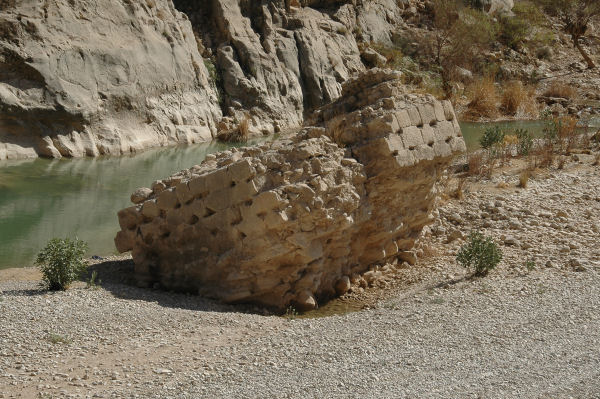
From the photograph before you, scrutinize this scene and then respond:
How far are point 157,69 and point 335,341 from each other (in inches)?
726

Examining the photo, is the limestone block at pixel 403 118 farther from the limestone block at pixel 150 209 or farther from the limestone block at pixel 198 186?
the limestone block at pixel 150 209

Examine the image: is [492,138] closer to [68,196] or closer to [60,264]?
[68,196]

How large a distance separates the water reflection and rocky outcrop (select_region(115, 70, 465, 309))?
2952 millimetres

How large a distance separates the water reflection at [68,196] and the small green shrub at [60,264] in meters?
2.89

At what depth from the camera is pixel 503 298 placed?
27.2 feet

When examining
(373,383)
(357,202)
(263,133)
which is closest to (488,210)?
(357,202)

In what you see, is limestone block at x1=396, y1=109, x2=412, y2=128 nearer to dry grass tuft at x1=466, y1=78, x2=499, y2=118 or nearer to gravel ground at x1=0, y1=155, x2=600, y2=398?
gravel ground at x1=0, y1=155, x2=600, y2=398

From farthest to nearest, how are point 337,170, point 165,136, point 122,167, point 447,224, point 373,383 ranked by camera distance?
point 165,136 → point 122,167 → point 447,224 → point 337,170 → point 373,383

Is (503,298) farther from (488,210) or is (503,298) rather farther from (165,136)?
(165,136)

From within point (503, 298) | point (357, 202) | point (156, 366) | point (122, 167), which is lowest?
point (503, 298)

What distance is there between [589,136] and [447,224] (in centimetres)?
954

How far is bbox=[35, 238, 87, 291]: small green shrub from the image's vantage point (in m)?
8.19

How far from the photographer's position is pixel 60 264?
820 cm

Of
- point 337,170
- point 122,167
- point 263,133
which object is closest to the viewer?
point 337,170
